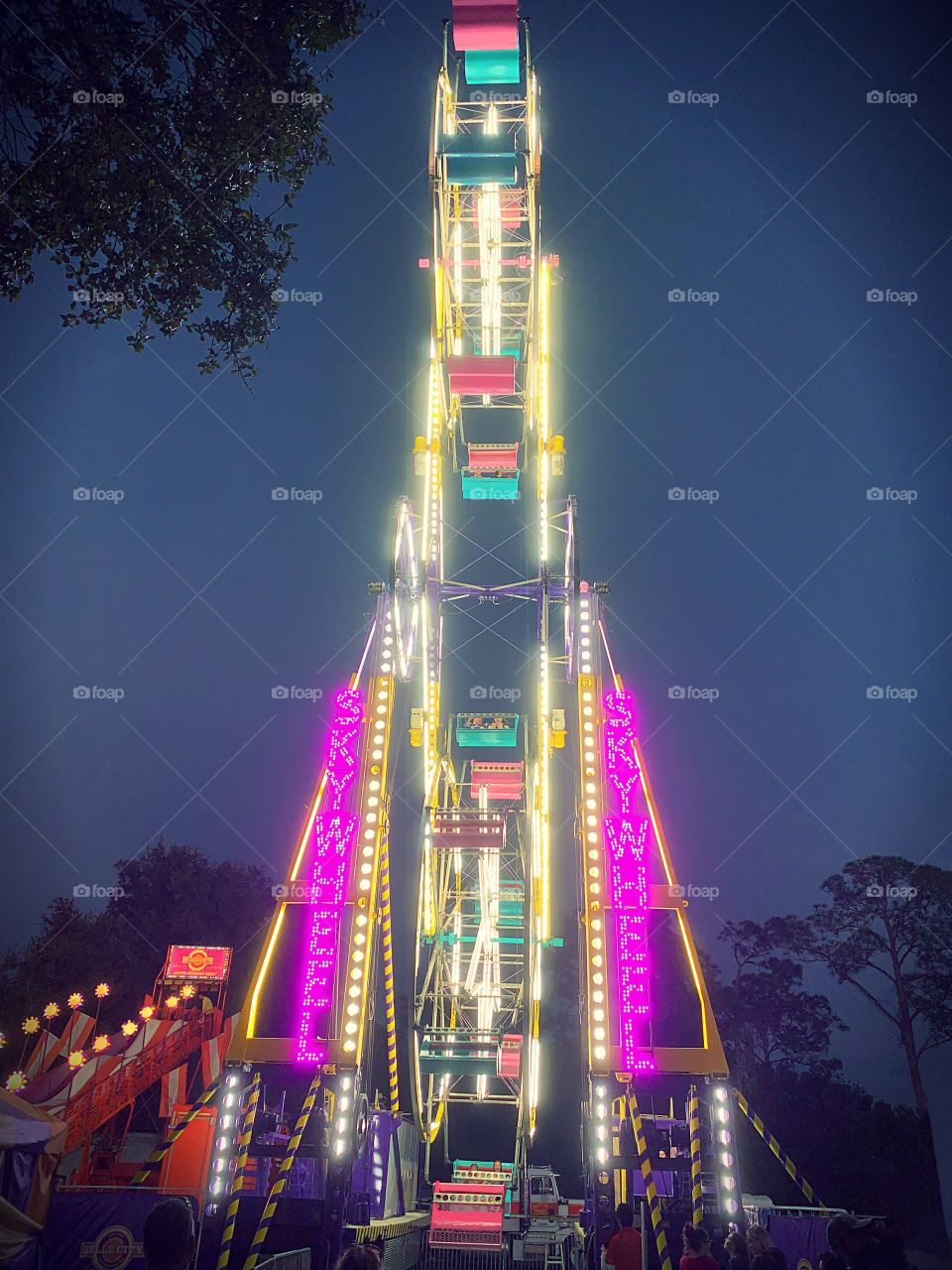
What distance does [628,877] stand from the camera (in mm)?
9805

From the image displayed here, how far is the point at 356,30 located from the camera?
7109 mm

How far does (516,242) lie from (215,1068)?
22.2m

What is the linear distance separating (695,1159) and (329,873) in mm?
5263

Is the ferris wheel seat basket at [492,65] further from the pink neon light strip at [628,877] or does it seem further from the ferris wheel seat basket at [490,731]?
the ferris wheel seat basket at [490,731]

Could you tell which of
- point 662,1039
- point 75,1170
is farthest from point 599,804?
point 75,1170

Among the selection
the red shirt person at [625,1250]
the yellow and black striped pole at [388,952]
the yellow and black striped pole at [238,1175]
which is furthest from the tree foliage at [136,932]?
the red shirt person at [625,1250]

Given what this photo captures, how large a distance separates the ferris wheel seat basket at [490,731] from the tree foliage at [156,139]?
11000 millimetres

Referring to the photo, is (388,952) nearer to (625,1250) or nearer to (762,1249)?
(625,1250)

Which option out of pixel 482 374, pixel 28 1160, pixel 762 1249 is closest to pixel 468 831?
pixel 28 1160

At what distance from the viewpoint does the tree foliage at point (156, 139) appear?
21.1 ft

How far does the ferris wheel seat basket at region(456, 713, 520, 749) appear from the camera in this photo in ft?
56.6

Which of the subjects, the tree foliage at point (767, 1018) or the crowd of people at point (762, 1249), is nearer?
the crowd of people at point (762, 1249)

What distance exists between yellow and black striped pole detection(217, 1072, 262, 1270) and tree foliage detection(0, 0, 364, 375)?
815cm

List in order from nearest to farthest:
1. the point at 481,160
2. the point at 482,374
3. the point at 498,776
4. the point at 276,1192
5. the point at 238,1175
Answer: the point at 276,1192, the point at 238,1175, the point at 481,160, the point at 482,374, the point at 498,776
